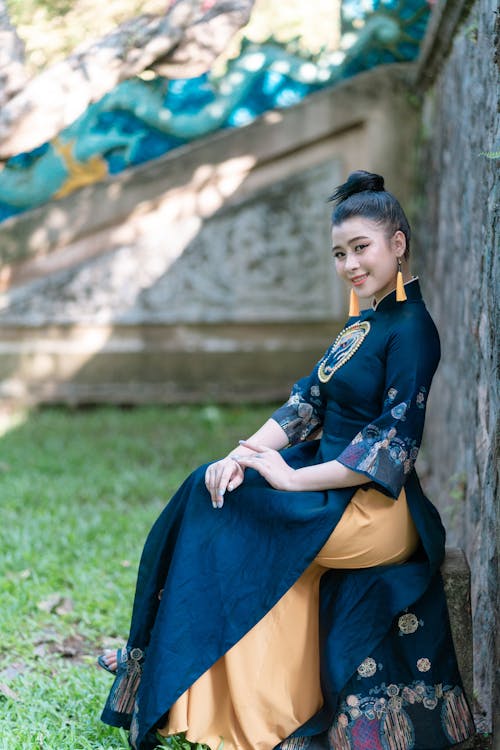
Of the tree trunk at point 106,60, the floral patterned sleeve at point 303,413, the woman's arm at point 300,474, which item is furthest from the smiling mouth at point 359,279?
the tree trunk at point 106,60

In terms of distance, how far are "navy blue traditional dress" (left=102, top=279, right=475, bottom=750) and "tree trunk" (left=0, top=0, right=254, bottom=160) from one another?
208cm

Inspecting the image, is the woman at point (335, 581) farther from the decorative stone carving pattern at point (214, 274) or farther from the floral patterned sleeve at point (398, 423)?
the decorative stone carving pattern at point (214, 274)

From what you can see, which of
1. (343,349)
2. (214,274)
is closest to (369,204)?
(343,349)

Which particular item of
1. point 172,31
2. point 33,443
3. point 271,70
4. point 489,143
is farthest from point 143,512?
point 271,70

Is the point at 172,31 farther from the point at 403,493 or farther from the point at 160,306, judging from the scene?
the point at 160,306

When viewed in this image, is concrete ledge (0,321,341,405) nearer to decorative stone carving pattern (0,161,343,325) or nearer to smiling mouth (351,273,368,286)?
decorative stone carving pattern (0,161,343,325)

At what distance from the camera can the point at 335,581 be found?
7.98 feet

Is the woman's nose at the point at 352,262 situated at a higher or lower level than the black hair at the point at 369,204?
lower

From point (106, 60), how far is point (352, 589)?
258 centimetres

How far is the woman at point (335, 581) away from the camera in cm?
232

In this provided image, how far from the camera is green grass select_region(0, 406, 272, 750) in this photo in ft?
9.38

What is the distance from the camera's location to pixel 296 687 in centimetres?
240

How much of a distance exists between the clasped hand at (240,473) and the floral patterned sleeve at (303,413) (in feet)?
0.69

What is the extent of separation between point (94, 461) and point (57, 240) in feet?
6.54
